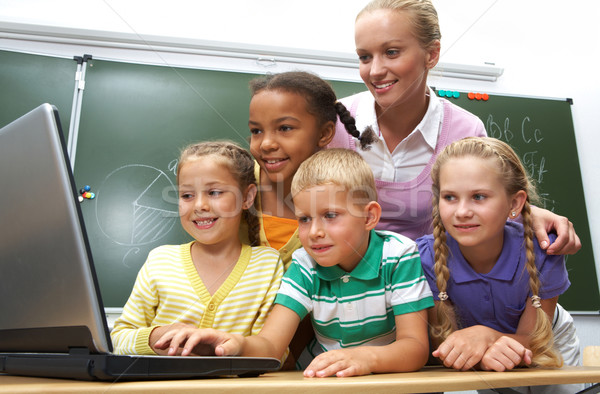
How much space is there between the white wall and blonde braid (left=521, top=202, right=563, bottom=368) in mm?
2173

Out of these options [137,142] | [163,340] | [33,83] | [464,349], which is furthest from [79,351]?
[33,83]

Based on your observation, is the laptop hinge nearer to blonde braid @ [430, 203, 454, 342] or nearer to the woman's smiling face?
blonde braid @ [430, 203, 454, 342]

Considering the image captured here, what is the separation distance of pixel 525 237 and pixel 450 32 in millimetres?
2420

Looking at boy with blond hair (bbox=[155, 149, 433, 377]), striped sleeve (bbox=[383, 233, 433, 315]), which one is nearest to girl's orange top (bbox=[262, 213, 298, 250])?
boy with blond hair (bbox=[155, 149, 433, 377])

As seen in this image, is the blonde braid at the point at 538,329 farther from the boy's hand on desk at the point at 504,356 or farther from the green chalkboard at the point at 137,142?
the green chalkboard at the point at 137,142

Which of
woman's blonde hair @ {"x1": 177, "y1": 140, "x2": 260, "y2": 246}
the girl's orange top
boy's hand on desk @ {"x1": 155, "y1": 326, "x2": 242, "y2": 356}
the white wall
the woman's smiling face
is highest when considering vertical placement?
the white wall

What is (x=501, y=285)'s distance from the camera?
121 cm

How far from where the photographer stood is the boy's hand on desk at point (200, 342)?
0.81 meters

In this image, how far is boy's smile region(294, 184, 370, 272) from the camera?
45.4 inches

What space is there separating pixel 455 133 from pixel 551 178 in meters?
1.78

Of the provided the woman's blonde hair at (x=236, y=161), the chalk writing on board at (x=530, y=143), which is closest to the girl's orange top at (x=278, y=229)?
the woman's blonde hair at (x=236, y=161)

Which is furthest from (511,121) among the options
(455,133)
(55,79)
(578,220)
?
(55,79)

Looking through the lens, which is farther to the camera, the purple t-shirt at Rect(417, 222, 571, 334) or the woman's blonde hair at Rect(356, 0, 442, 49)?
the woman's blonde hair at Rect(356, 0, 442, 49)

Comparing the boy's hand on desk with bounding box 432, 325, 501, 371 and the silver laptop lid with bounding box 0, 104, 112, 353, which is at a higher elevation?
the silver laptop lid with bounding box 0, 104, 112, 353
